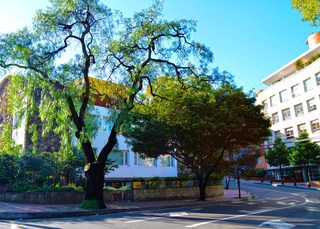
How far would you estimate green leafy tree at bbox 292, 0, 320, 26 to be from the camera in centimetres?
1092

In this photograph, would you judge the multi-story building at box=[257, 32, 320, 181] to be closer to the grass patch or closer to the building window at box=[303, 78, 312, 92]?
the building window at box=[303, 78, 312, 92]

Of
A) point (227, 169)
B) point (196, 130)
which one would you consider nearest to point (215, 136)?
point (196, 130)

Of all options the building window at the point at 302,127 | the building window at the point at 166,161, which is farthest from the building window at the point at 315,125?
the building window at the point at 166,161

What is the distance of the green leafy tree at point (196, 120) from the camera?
19.6 m

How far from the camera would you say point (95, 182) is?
1680 cm

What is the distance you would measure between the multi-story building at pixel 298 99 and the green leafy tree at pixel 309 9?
34.6m

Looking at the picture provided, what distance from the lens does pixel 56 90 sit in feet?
51.4

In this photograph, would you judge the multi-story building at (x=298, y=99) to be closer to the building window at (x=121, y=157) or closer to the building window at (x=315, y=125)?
the building window at (x=315, y=125)

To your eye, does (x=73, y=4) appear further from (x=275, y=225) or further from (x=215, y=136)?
(x=275, y=225)

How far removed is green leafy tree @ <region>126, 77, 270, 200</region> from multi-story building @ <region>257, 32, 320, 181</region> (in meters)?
25.9

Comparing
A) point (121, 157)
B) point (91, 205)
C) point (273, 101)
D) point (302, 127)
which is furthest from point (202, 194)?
point (273, 101)

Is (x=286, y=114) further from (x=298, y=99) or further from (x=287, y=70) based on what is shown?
(x=287, y=70)

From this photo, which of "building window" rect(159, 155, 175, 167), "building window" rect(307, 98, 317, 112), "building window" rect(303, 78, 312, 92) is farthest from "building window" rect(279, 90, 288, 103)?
"building window" rect(159, 155, 175, 167)

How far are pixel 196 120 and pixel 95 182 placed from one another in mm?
7217
